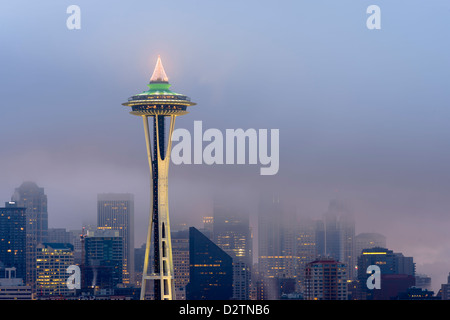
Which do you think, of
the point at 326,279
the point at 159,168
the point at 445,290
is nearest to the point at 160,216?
the point at 159,168

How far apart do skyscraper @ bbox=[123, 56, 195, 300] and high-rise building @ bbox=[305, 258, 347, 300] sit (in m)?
29.0

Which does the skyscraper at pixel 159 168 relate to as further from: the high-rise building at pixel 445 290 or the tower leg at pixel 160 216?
the high-rise building at pixel 445 290

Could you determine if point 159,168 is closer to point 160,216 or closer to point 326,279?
point 160,216

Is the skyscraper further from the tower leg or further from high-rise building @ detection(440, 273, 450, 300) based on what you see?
high-rise building @ detection(440, 273, 450, 300)

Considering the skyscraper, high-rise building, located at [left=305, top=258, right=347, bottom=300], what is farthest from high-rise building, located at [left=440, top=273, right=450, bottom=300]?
the skyscraper

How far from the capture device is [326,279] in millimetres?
183750

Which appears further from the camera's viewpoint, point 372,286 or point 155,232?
point 372,286
